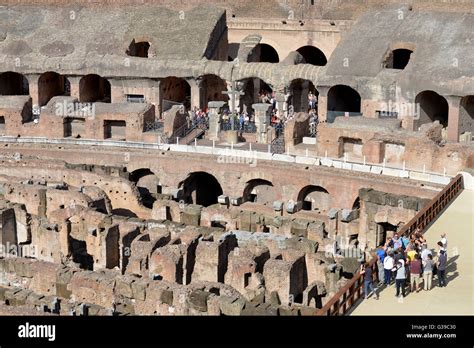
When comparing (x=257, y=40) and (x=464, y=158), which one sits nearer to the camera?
(x=464, y=158)

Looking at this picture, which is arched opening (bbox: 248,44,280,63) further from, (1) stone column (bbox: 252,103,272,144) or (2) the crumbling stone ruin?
(1) stone column (bbox: 252,103,272,144)

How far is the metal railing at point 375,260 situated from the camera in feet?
62.5

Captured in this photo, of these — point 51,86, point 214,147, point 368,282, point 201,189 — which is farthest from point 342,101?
point 368,282

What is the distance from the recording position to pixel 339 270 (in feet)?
84.3

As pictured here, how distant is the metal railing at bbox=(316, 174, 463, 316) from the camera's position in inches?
750

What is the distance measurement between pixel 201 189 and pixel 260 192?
335 centimetres

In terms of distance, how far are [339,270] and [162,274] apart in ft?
16.7

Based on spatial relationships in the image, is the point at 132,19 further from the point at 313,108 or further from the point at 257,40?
the point at 313,108

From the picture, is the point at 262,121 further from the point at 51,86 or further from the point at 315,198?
the point at 51,86

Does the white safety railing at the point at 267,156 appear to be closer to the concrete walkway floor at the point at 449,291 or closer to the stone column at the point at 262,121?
the stone column at the point at 262,121

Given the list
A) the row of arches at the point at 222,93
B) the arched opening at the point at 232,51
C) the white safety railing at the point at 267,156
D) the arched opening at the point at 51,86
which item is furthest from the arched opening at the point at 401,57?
the arched opening at the point at 51,86

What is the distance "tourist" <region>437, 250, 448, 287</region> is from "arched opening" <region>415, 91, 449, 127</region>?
18.8m

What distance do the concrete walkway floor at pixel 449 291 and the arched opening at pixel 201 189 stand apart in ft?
49.9
